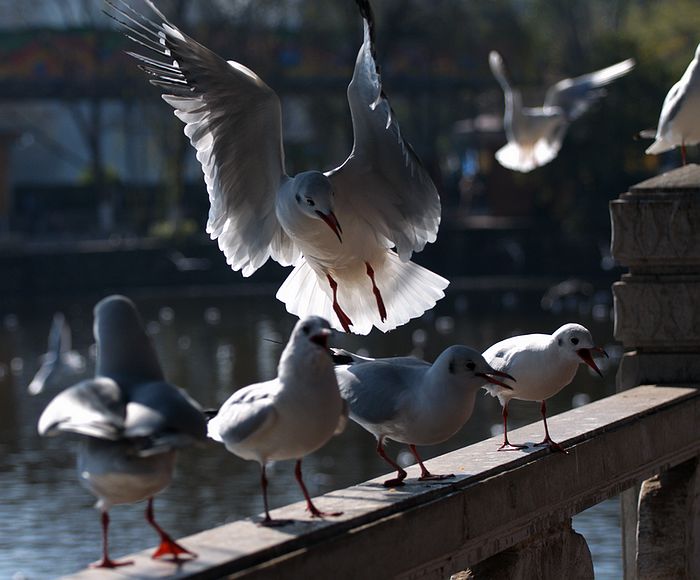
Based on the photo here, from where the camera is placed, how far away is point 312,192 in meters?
5.19

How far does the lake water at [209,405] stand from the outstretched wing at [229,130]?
52cm

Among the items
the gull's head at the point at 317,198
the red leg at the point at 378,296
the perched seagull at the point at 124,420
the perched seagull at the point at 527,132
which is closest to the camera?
the perched seagull at the point at 124,420

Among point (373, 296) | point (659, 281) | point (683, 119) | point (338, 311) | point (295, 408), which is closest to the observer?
point (295, 408)

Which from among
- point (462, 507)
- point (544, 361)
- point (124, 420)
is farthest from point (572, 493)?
point (124, 420)

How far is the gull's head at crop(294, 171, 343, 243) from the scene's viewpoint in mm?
5199

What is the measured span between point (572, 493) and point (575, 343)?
44 cm

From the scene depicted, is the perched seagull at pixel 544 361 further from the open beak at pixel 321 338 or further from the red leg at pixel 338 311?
the red leg at pixel 338 311

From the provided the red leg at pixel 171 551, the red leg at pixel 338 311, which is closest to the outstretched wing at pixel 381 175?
the red leg at pixel 338 311

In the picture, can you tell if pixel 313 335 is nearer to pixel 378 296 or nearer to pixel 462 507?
pixel 462 507

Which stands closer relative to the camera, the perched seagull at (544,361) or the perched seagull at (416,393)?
the perched seagull at (416,393)

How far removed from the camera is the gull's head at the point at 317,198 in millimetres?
5199

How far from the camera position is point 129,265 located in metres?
31.9

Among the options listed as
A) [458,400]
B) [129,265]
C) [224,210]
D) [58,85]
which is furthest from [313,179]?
[58,85]

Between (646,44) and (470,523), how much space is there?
1191 inches
